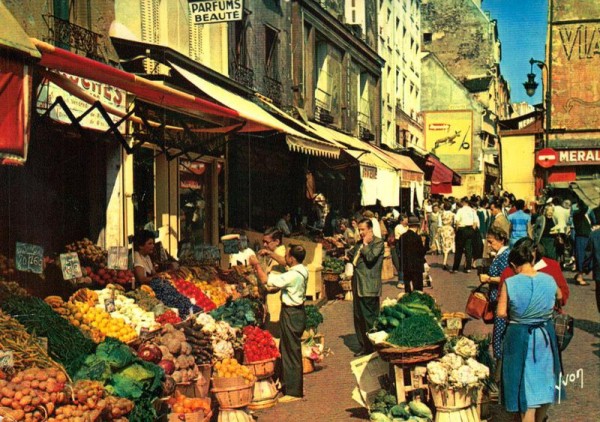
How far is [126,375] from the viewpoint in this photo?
6.57 metres

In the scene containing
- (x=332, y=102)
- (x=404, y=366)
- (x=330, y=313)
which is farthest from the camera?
(x=332, y=102)

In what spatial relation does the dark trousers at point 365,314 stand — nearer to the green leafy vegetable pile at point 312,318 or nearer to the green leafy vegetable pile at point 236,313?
the green leafy vegetable pile at point 312,318

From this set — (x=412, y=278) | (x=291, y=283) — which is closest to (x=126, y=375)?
(x=291, y=283)

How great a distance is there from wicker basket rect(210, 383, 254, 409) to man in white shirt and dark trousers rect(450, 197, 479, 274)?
14.0m

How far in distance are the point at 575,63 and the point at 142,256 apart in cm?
3481

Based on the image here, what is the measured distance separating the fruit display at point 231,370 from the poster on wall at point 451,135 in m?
48.5

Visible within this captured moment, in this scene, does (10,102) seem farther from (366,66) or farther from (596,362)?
(366,66)

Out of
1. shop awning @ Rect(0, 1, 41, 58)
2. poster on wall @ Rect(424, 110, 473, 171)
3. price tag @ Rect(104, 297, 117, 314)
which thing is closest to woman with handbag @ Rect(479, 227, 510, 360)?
price tag @ Rect(104, 297, 117, 314)

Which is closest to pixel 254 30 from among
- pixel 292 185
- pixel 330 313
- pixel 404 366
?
pixel 292 185

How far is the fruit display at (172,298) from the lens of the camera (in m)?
9.84

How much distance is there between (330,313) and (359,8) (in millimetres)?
18656

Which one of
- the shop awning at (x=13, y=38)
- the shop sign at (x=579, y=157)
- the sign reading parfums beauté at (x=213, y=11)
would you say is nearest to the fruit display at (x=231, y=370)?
the shop awning at (x=13, y=38)

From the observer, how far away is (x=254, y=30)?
775 inches

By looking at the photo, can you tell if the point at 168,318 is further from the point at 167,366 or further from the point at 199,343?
the point at 167,366
